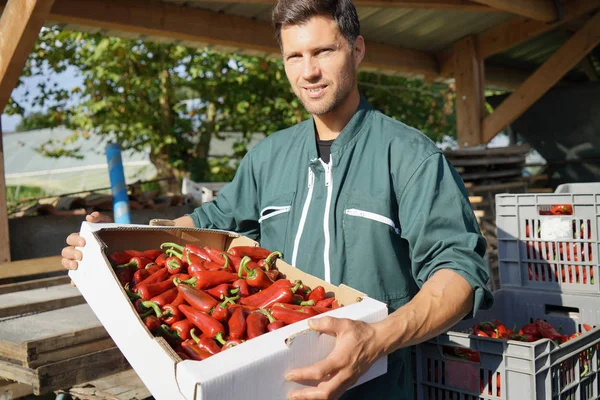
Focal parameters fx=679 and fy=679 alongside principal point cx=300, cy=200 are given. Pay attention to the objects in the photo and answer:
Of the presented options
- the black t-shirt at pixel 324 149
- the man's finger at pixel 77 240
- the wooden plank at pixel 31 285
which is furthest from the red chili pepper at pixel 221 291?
the wooden plank at pixel 31 285

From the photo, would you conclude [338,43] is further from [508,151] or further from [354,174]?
[508,151]

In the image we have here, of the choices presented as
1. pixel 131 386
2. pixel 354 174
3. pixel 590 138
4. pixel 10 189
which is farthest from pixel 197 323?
pixel 10 189

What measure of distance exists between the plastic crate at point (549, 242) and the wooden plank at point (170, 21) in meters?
4.03

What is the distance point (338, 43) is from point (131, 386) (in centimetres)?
194

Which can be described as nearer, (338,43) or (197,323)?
(197,323)

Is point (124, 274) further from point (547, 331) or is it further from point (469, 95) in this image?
point (469, 95)

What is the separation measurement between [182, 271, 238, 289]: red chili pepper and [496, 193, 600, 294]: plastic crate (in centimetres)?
201

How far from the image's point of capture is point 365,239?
2.25m

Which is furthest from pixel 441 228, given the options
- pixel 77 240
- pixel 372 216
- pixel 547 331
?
pixel 547 331

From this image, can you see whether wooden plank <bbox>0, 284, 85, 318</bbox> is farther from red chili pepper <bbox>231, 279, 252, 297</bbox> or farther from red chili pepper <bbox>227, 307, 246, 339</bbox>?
red chili pepper <bbox>227, 307, 246, 339</bbox>

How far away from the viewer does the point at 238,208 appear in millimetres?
2791

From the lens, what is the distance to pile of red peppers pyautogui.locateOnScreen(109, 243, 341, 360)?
77.1 inches

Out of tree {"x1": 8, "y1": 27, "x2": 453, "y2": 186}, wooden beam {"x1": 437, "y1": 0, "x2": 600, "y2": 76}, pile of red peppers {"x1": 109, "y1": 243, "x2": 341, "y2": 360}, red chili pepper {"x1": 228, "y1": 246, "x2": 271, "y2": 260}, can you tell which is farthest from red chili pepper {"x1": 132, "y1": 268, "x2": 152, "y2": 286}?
tree {"x1": 8, "y1": 27, "x2": 453, "y2": 186}

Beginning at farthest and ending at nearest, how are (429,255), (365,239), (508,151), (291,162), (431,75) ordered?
1. (431,75)
2. (508,151)
3. (291,162)
4. (365,239)
5. (429,255)
